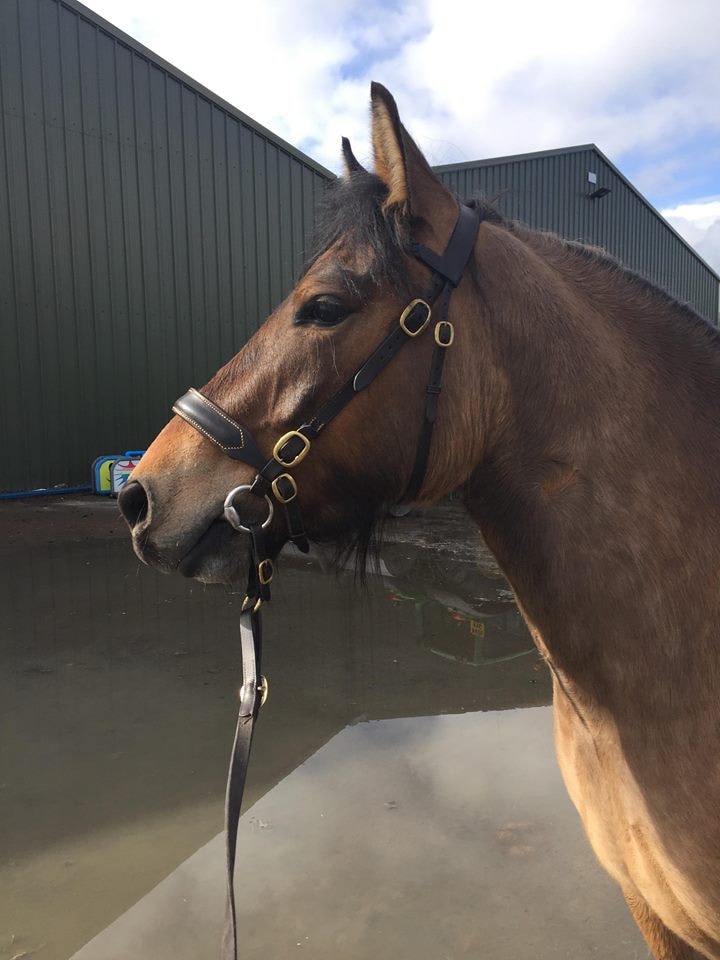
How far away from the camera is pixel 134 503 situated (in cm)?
146

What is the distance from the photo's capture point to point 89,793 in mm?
2994

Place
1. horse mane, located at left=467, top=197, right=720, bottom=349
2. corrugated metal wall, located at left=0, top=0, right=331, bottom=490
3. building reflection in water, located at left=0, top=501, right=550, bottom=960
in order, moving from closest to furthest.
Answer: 1. horse mane, located at left=467, top=197, right=720, bottom=349
2. building reflection in water, located at left=0, top=501, right=550, bottom=960
3. corrugated metal wall, located at left=0, top=0, right=331, bottom=490

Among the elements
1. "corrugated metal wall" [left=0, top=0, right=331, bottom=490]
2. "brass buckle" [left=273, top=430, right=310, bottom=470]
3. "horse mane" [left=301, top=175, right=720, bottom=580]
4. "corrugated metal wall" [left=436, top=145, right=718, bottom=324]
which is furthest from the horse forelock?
"corrugated metal wall" [left=436, top=145, right=718, bottom=324]

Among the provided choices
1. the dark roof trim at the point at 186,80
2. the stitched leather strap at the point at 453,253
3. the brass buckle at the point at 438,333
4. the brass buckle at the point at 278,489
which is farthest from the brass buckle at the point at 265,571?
the dark roof trim at the point at 186,80

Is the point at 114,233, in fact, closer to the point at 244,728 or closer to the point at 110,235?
the point at 110,235

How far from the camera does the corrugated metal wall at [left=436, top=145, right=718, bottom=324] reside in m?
16.6

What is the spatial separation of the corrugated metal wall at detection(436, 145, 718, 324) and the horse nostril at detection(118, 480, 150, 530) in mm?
15217

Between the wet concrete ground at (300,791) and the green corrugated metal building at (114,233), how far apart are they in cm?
580

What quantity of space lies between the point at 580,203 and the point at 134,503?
20.1 meters

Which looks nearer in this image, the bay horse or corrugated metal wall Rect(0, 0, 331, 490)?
the bay horse

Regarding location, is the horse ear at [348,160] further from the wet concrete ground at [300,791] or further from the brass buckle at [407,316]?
the wet concrete ground at [300,791]

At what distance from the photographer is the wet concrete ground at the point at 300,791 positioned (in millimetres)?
2277

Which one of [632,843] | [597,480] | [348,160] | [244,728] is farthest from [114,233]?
[632,843]

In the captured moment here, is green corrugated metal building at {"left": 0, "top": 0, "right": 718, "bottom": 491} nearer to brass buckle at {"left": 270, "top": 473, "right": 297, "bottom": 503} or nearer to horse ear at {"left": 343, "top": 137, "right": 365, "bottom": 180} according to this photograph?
horse ear at {"left": 343, "top": 137, "right": 365, "bottom": 180}
